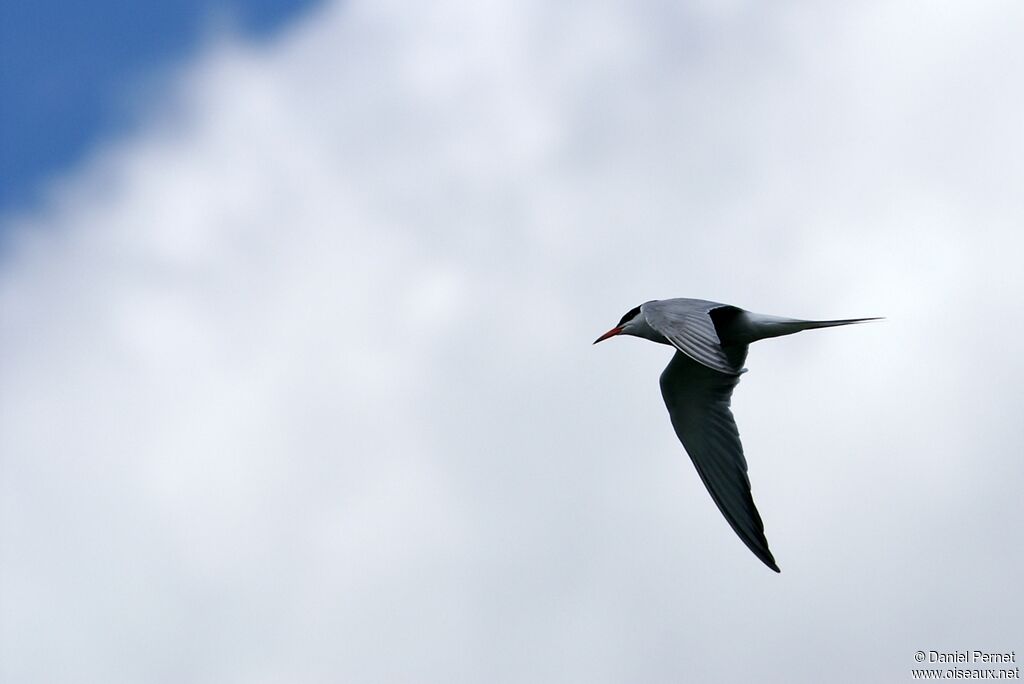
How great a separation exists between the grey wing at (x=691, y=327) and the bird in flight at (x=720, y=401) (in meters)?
0.05

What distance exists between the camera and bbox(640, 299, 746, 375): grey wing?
917 cm

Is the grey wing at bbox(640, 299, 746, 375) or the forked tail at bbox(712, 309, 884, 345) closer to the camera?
the grey wing at bbox(640, 299, 746, 375)

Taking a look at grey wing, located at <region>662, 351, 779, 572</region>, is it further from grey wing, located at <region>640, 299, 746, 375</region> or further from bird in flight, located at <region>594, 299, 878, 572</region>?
grey wing, located at <region>640, 299, 746, 375</region>

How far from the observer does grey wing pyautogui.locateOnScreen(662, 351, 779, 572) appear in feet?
39.5

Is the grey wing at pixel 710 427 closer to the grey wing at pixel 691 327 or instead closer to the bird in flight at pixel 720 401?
the bird in flight at pixel 720 401

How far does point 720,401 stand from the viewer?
12.5 metres

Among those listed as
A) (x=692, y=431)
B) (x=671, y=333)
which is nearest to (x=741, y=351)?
(x=692, y=431)

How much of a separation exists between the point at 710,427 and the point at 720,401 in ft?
0.90

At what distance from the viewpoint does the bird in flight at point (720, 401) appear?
11.5m

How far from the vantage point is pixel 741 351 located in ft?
40.2

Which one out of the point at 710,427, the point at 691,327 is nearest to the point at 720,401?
the point at 710,427

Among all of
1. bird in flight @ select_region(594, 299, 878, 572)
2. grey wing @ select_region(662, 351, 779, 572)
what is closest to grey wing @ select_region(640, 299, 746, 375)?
bird in flight @ select_region(594, 299, 878, 572)

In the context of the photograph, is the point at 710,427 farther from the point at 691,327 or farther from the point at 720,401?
the point at 691,327

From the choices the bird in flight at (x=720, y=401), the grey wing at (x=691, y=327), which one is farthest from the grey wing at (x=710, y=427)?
the grey wing at (x=691, y=327)
